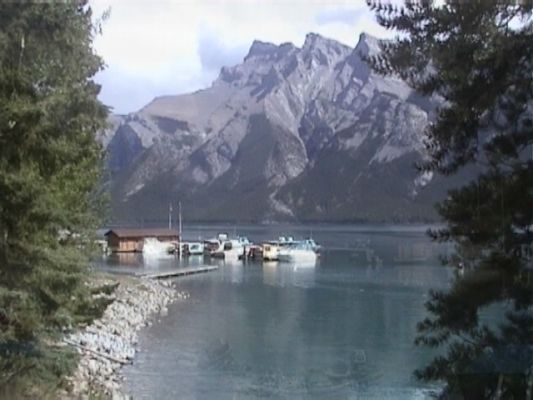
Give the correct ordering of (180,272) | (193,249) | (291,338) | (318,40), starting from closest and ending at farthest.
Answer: (291,338)
(318,40)
(180,272)
(193,249)

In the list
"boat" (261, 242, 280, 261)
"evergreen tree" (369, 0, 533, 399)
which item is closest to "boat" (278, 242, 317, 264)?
"boat" (261, 242, 280, 261)

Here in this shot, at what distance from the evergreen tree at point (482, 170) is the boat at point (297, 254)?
64.0 meters

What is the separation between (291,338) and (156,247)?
180 ft

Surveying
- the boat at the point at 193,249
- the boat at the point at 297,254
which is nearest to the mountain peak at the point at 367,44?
the boat at the point at 297,254

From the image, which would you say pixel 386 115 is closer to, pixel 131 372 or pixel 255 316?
pixel 131 372

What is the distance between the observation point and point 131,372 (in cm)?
2164

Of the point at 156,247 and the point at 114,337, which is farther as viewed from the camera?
the point at 156,247

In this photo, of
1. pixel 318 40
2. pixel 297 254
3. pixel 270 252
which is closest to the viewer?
pixel 318 40

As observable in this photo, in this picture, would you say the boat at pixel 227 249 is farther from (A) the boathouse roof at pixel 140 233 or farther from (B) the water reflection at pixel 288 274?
(A) the boathouse roof at pixel 140 233

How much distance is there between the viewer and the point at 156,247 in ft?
267

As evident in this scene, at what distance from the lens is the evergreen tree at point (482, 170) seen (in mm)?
7117

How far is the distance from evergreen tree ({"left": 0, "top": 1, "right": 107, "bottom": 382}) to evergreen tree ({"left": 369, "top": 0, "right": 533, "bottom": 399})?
339 centimetres

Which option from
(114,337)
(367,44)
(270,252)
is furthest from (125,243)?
(367,44)

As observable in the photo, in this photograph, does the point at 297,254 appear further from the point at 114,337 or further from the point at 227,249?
the point at 114,337
